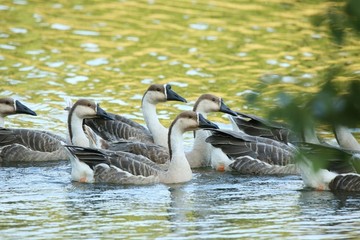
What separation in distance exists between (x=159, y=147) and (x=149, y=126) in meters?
1.08

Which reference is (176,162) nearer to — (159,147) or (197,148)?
(159,147)

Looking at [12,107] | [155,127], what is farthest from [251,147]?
[12,107]

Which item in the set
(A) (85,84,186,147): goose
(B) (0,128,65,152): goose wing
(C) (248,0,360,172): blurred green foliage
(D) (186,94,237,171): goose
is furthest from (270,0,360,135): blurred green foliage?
(B) (0,128,65,152): goose wing

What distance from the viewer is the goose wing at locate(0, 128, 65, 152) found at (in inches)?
603

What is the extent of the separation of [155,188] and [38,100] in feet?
23.6

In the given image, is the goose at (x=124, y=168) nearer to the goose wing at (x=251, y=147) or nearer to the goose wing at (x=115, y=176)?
the goose wing at (x=115, y=176)

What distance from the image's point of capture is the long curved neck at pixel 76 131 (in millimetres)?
14508

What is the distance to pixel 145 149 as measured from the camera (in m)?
14.5

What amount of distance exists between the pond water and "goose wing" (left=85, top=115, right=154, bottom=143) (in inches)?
36.5

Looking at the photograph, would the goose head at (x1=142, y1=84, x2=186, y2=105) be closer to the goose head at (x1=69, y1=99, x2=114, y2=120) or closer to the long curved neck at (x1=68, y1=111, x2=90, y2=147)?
the goose head at (x1=69, y1=99, x2=114, y2=120)

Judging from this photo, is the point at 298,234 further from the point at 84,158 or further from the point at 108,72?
the point at 108,72

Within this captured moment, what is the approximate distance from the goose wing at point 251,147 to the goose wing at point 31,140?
115 inches

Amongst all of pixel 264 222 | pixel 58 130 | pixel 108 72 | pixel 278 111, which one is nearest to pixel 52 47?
pixel 108 72

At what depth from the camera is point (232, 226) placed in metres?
Answer: 9.57
